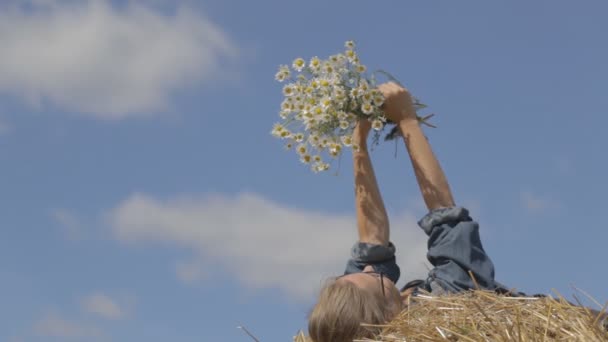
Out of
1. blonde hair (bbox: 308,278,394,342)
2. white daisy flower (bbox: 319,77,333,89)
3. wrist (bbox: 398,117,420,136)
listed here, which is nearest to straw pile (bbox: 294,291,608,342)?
blonde hair (bbox: 308,278,394,342)

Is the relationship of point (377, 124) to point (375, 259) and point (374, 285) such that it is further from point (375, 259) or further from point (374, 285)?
point (374, 285)

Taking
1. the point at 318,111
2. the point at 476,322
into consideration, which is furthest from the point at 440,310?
the point at 318,111

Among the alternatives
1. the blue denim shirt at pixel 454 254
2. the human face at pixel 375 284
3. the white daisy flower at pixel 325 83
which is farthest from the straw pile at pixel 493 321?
the white daisy flower at pixel 325 83

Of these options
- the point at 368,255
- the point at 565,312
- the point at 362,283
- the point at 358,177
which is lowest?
the point at 565,312

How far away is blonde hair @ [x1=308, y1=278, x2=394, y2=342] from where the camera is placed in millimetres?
3244

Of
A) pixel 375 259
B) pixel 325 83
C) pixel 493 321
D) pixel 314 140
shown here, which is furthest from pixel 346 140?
pixel 493 321

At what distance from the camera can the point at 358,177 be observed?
459 centimetres

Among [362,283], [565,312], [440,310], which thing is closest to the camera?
[565,312]

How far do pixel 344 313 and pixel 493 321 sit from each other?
56cm

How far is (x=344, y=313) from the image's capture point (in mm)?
3256

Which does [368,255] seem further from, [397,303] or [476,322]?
[476,322]

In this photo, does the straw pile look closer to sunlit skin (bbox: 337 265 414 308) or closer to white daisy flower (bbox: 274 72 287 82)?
sunlit skin (bbox: 337 265 414 308)

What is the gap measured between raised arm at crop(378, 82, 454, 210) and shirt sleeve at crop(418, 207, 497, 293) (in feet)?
0.32

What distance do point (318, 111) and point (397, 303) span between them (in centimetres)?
124
